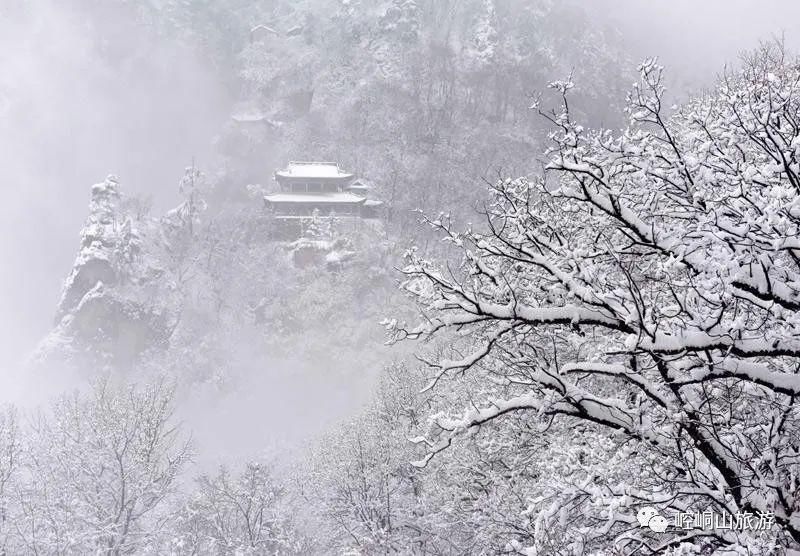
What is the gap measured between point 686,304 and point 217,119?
94408mm

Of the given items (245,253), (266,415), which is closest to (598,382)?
(266,415)

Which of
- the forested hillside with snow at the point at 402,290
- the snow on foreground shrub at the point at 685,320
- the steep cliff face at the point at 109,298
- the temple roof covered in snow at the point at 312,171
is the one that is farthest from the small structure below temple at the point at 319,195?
the snow on foreground shrub at the point at 685,320

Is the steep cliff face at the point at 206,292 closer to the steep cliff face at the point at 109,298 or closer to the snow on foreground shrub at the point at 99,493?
the steep cliff face at the point at 109,298

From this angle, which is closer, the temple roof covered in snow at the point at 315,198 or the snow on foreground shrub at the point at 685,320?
the snow on foreground shrub at the point at 685,320

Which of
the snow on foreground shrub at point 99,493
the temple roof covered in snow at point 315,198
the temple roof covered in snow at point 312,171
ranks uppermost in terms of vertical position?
the temple roof covered in snow at point 312,171

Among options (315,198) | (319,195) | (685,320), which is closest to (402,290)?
(685,320)

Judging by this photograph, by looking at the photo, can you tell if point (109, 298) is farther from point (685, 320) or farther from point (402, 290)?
point (685, 320)

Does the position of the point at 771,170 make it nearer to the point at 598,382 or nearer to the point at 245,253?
the point at 598,382

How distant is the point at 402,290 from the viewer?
19.1ft

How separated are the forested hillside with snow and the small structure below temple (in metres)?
0.42

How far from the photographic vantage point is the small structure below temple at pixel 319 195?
203ft

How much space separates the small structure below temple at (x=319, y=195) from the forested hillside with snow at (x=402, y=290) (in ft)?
1.37

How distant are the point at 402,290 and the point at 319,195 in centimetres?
5915

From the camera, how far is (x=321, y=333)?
55.0m
